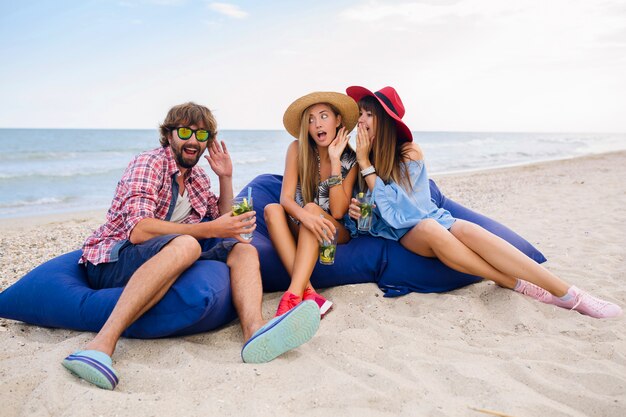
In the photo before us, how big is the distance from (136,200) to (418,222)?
1.89m

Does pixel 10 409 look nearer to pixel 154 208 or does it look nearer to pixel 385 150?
pixel 154 208

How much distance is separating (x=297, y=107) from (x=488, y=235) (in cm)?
170

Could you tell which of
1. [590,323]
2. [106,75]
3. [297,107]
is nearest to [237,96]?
[106,75]

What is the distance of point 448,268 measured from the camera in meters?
3.59

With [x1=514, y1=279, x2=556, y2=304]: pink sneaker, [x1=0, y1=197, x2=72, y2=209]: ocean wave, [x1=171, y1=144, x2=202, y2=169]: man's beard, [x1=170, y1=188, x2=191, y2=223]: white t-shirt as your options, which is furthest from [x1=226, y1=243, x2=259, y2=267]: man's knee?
[x1=0, y1=197, x2=72, y2=209]: ocean wave

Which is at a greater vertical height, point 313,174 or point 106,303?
point 313,174

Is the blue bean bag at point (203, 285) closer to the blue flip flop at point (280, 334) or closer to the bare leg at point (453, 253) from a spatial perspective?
the bare leg at point (453, 253)

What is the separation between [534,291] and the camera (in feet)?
11.0

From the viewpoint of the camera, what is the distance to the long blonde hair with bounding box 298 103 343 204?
3762 mm

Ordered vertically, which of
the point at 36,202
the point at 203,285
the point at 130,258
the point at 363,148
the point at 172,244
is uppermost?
the point at 363,148

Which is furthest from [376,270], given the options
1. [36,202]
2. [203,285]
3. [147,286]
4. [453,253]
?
[36,202]

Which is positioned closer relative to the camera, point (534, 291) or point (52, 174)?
point (534, 291)

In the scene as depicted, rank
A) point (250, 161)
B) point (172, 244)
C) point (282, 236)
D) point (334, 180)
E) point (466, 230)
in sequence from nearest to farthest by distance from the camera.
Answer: point (172, 244) < point (466, 230) < point (282, 236) < point (334, 180) < point (250, 161)

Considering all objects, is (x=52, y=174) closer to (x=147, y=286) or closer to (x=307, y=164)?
(x=307, y=164)
